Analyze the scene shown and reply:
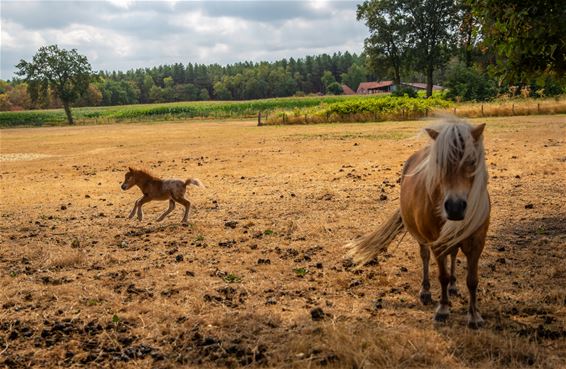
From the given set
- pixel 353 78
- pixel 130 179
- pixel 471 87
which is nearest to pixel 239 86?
pixel 353 78

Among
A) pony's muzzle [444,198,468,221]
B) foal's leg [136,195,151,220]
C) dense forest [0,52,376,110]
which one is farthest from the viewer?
dense forest [0,52,376,110]

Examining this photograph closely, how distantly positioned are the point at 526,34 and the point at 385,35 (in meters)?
62.2

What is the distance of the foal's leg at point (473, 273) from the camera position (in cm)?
513

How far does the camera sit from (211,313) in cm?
594

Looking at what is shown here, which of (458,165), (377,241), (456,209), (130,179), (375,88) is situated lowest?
(377,241)

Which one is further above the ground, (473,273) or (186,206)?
(473,273)

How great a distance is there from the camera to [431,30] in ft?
216

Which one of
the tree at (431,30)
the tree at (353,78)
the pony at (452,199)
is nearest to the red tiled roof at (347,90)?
the tree at (353,78)

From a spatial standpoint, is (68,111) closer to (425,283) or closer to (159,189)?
(159,189)

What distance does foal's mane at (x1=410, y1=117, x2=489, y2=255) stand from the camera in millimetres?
4727

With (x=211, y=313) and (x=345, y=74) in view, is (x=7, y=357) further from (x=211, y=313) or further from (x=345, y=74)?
(x=345, y=74)

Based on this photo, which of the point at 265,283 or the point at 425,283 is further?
the point at 265,283

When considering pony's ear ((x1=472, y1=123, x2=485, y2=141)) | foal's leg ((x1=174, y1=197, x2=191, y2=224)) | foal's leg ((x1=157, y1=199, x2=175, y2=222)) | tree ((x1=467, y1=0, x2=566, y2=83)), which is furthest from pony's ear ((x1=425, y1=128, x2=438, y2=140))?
foal's leg ((x1=157, y1=199, x2=175, y2=222))

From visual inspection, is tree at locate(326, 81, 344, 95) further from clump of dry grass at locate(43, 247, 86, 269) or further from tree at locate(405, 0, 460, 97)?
clump of dry grass at locate(43, 247, 86, 269)
